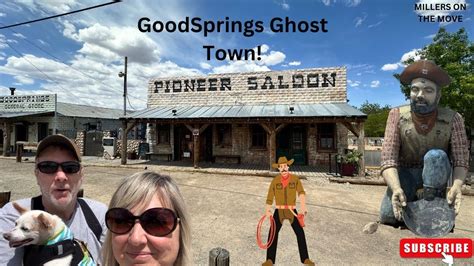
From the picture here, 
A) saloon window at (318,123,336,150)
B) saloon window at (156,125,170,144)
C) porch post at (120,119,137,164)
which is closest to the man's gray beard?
saloon window at (318,123,336,150)

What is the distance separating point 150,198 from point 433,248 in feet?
7.24

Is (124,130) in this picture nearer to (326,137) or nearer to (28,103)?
(326,137)

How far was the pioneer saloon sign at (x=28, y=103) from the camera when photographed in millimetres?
20031

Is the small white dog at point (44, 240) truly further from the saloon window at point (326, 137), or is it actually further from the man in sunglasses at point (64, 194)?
the saloon window at point (326, 137)

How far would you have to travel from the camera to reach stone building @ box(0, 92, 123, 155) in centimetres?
1809

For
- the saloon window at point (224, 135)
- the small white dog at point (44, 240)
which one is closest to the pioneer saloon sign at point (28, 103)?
the saloon window at point (224, 135)

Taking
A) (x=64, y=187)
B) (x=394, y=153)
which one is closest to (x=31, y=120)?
(x=64, y=187)

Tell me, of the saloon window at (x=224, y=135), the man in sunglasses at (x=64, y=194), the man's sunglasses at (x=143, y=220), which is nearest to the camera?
the man's sunglasses at (x=143, y=220)

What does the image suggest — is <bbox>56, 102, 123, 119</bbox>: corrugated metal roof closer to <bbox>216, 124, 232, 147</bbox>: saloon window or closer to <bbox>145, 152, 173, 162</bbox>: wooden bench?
<bbox>145, 152, 173, 162</bbox>: wooden bench

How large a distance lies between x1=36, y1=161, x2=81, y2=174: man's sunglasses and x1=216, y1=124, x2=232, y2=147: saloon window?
12525 mm

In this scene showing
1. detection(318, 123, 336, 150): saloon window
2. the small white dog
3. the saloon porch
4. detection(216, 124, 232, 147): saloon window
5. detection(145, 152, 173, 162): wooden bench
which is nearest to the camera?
the small white dog

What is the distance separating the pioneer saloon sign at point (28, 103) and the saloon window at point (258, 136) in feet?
58.1

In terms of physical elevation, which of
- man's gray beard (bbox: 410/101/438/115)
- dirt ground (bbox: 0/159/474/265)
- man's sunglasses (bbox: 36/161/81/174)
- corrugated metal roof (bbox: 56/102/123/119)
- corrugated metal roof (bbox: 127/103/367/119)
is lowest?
dirt ground (bbox: 0/159/474/265)

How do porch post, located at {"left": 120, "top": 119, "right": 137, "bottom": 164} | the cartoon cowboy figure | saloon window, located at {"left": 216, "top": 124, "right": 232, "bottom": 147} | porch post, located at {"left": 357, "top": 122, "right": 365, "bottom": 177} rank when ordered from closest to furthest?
1. the cartoon cowboy figure
2. porch post, located at {"left": 357, "top": 122, "right": 365, "bottom": 177}
3. porch post, located at {"left": 120, "top": 119, "right": 137, "bottom": 164}
4. saloon window, located at {"left": 216, "top": 124, "right": 232, "bottom": 147}
